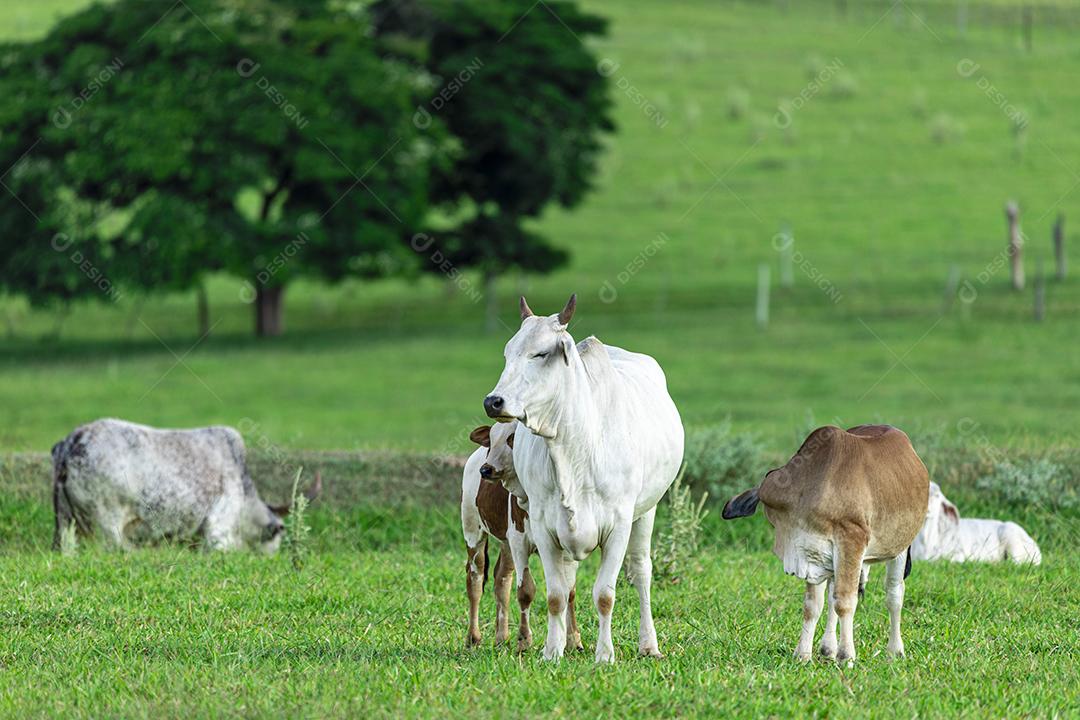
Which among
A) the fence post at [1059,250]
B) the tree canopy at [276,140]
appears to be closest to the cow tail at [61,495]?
the tree canopy at [276,140]

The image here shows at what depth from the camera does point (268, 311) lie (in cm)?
4212

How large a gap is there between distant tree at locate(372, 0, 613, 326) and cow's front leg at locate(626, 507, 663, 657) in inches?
1246

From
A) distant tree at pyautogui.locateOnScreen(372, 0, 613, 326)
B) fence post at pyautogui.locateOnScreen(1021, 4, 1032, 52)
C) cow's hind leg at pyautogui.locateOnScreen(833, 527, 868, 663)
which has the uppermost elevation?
fence post at pyautogui.locateOnScreen(1021, 4, 1032, 52)

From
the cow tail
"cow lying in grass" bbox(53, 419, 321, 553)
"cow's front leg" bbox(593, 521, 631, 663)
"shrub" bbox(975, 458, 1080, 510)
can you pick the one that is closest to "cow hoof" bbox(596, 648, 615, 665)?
"cow's front leg" bbox(593, 521, 631, 663)

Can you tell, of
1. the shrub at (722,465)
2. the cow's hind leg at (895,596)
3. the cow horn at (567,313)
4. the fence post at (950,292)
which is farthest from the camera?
the fence post at (950,292)

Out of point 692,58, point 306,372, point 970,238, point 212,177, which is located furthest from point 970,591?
point 692,58

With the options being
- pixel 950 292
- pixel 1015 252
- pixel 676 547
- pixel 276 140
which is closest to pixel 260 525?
pixel 676 547

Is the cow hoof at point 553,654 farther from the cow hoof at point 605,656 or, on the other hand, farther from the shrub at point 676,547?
the shrub at point 676,547

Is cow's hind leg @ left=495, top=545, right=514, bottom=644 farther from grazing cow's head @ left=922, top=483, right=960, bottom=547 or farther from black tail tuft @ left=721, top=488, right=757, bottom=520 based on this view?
grazing cow's head @ left=922, top=483, right=960, bottom=547

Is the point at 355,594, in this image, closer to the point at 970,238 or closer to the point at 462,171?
the point at 462,171

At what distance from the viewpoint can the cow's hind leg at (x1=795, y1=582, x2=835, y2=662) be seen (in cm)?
830

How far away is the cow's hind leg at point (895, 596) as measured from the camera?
8727 millimetres

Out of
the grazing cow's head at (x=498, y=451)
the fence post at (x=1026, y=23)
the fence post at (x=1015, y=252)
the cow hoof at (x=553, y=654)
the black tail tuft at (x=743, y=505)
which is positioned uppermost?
the fence post at (x=1026, y=23)

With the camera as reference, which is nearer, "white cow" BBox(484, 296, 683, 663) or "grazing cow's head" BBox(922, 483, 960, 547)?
"white cow" BBox(484, 296, 683, 663)
